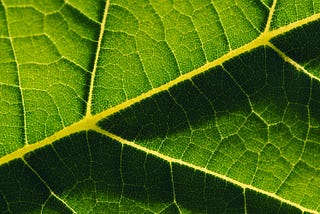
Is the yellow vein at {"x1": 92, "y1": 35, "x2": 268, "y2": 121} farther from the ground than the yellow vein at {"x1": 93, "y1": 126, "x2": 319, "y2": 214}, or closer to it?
farther from the ground

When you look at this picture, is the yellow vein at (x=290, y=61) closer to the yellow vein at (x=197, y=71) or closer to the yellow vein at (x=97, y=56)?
the yellow vein at (x=197, y=71)

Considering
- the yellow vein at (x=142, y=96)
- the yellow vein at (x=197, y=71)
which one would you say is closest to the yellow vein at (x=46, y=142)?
the yellow vein at (x=142, y=96)

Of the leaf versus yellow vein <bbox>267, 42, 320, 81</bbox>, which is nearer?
the leaf

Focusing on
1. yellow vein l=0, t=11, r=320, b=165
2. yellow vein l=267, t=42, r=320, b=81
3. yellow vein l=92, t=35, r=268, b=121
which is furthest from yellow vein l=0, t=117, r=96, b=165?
yellow vein l=267, t=42, r=320, b=81

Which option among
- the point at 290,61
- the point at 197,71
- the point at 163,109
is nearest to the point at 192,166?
the point at 163,109

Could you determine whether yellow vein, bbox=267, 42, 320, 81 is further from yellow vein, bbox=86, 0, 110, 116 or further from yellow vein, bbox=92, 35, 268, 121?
yellow vein, bbox=86, 0, 110, 116

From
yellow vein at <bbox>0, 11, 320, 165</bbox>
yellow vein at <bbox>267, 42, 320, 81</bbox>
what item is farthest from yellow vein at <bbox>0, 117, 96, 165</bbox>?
yellow vein at <bbox>267, 42, 320, 81</bbox>

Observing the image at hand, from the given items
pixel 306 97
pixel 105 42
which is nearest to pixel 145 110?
pixel 105 42

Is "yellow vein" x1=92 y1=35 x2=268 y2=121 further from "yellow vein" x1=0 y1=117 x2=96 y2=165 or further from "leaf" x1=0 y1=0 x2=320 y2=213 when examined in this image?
"yellow vein" x1=0 y1=117 x2=96 y2=165

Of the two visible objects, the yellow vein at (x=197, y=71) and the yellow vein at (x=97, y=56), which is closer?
the yellow vein at (x=97, y=56)
